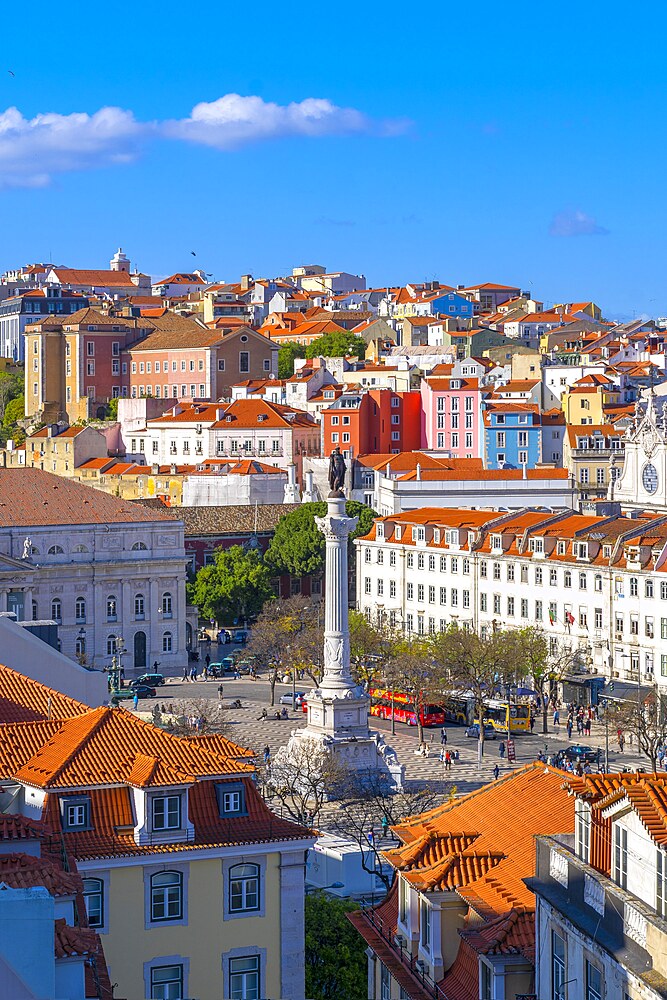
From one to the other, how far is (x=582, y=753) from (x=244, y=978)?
34806 millimetres

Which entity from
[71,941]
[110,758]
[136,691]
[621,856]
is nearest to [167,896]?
[110,758]

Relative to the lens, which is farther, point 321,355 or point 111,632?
point 321,355

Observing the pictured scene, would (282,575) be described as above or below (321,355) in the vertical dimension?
below

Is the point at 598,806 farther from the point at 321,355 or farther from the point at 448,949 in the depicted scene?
the point at 321,355

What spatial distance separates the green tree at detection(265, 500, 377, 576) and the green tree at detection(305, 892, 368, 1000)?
6481 centimetres

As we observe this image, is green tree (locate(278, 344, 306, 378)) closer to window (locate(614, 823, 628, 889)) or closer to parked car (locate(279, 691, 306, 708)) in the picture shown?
parked car (locate(279, 691, 306, 708))

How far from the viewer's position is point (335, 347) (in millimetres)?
150500

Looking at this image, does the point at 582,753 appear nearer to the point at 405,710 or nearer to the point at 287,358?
the point at 405,710

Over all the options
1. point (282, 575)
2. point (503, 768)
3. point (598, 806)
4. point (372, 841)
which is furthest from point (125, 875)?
point (282, 575)

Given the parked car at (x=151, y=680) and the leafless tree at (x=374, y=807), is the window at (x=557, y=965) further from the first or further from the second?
the parked car at (x=151, y=680)

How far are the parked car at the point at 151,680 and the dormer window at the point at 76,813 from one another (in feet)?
172

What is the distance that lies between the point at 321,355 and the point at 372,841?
10912 cm

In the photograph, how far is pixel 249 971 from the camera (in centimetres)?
2488

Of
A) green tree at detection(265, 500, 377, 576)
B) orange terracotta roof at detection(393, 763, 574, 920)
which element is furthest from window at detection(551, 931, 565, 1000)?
green tree at detection(265, 500, 377, 576)
